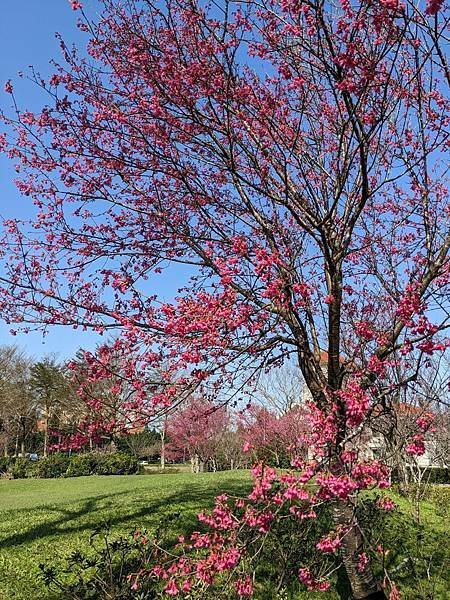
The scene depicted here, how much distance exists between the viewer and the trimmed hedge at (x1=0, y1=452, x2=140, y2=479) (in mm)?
24219

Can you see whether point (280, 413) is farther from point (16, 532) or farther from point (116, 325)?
point (116, 325)

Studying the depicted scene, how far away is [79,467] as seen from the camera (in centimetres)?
2423

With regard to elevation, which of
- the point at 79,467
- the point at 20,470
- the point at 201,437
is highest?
the point at 201,437

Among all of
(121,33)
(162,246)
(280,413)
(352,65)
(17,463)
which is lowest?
(17,463)

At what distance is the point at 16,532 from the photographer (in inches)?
276

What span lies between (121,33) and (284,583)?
5.47 meters

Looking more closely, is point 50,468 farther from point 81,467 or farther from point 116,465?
point 116,465

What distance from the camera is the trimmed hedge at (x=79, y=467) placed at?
79.5 ft

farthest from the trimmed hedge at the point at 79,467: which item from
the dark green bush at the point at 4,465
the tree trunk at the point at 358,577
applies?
the tree trunk at the point at 358,577

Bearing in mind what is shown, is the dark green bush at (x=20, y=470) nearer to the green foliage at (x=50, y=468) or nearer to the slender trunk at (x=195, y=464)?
the green foliage at (x=50, y=468)

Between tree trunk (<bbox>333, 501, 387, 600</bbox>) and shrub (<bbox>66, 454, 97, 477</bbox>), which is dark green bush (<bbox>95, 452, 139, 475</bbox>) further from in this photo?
tree trunk (<bbox>333, 501, 387, 600</bbox>)

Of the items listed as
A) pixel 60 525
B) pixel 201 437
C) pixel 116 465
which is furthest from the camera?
pixel 201 437

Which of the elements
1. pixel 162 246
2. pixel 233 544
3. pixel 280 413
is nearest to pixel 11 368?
pixel 280 413

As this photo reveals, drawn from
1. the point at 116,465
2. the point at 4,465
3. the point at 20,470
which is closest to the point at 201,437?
the point at 116,465
